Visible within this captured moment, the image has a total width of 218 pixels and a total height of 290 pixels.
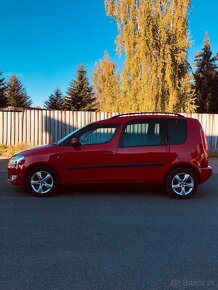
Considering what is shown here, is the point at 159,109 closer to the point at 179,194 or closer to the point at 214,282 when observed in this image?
the point at 179,194

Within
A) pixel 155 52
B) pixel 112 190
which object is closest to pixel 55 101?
pixel 155 52

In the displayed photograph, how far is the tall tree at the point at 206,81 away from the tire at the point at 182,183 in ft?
122

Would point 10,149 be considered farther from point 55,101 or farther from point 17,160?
point 55,101

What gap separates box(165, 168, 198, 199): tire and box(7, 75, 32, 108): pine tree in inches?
2466

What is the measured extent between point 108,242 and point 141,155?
3083mm

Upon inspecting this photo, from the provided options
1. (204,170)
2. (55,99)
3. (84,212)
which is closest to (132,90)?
(204,170)

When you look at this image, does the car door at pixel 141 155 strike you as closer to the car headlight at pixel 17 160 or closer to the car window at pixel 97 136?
the car window at pixel 97 136

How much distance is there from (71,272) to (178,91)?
20.0m

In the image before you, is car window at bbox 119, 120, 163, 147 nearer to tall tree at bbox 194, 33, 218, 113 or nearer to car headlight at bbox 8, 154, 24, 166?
car headlight at bbox 8, 154, 24, 166

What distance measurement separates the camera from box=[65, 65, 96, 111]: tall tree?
5381 centimetres

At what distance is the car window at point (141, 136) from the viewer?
7.69 meters

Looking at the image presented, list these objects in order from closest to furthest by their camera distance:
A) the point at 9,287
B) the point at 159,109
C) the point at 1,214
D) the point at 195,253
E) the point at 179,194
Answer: the point at 9,287 < the point at 195,253 < the point at 1,214 < the point at 179,194 < the point at 159,109

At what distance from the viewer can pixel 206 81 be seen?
45.8 meters

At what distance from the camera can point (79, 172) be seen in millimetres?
7621
